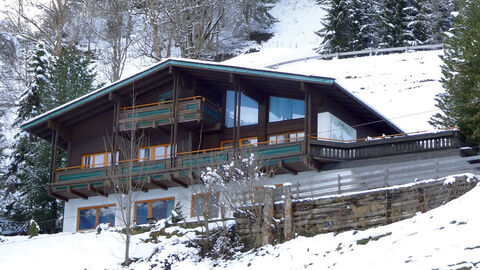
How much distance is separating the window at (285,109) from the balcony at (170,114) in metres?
2.77

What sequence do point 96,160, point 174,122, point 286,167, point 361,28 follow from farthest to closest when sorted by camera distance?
point 361,28 → point 96,160 → point 174,122 → point 286,167

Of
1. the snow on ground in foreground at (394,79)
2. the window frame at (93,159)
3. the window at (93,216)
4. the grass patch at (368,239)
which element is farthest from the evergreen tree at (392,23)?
the grass patch at (368,239)

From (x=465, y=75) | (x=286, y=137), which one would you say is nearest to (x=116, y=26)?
(x=286, y=137)

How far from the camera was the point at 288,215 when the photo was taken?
2625 centimetres

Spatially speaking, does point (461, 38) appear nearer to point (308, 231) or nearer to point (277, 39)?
point (308, 231)

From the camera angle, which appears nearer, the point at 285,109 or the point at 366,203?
the point at 366,203

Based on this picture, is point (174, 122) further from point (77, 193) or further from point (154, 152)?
point (77, 193)

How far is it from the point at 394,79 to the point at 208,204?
31.3 metres

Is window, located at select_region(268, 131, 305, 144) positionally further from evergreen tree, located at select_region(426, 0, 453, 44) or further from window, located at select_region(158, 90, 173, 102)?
evergreen tree, located at select_region(426, 0, 453, 44)

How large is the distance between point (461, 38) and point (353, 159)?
Answer: 788 cm

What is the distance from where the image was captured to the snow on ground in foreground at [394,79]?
50.3 meters

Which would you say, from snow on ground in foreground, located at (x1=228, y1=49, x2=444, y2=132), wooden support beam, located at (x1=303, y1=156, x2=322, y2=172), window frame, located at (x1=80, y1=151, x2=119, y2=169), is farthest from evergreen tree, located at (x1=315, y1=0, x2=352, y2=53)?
wooden support beam, located at (x1=303, y1=156, x2=322, y2=172)

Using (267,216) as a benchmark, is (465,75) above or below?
above

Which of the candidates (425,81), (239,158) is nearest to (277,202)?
(239,158)
